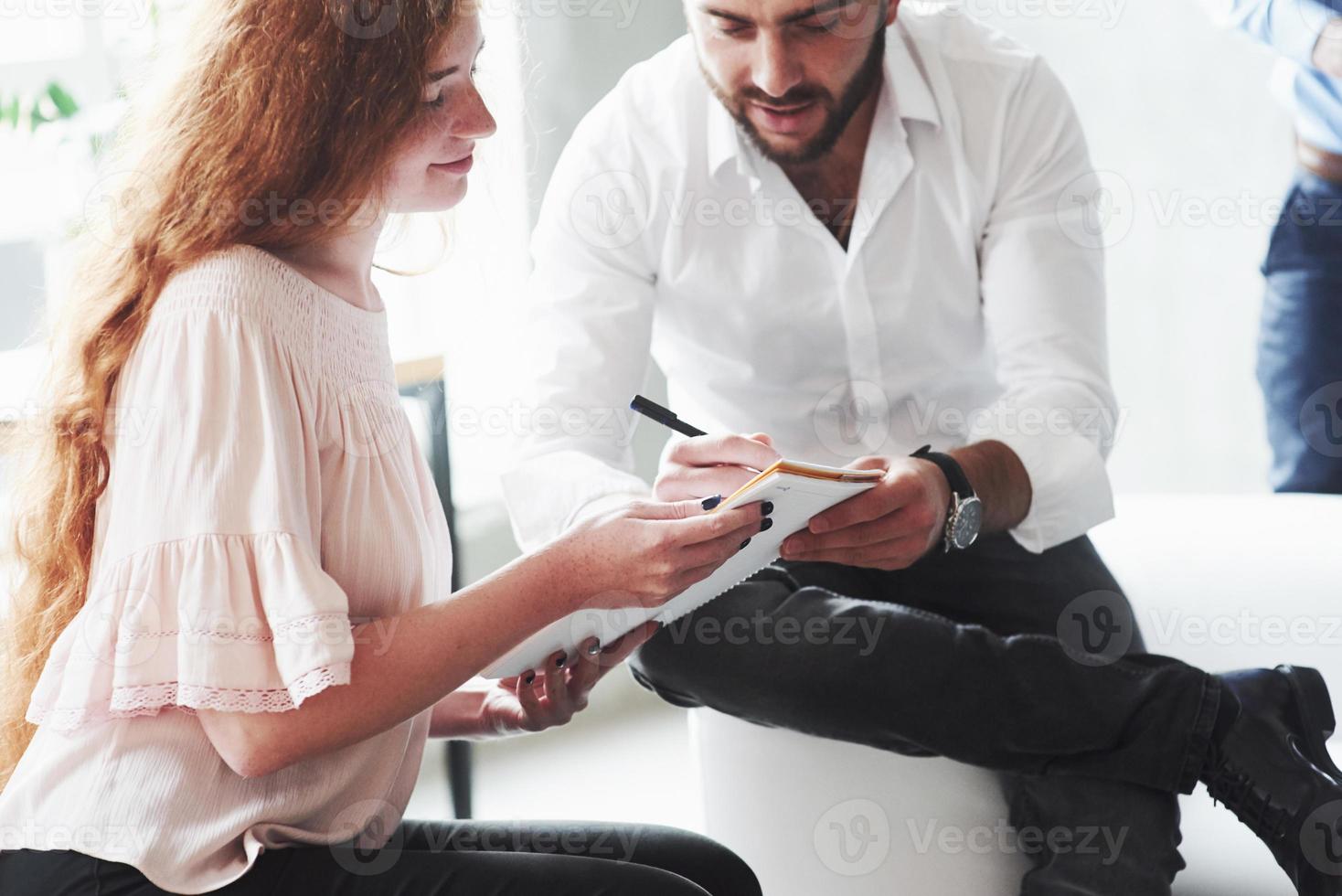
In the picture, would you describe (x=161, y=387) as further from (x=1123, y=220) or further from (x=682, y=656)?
(x=1123, y=220)

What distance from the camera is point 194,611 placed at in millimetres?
830

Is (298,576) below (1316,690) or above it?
above

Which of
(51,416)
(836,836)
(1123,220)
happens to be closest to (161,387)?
(51,416)

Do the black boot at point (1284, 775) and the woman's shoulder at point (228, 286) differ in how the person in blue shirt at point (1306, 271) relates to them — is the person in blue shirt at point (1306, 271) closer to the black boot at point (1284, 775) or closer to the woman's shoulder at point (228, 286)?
the black boot at point (1284, 775)

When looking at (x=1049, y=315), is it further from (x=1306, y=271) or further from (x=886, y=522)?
(x=1306, y=271)

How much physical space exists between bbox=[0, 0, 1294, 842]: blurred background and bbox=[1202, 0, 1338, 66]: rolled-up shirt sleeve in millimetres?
35

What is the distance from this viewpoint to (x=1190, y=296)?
2520 mm

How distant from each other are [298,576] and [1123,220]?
208 cm
